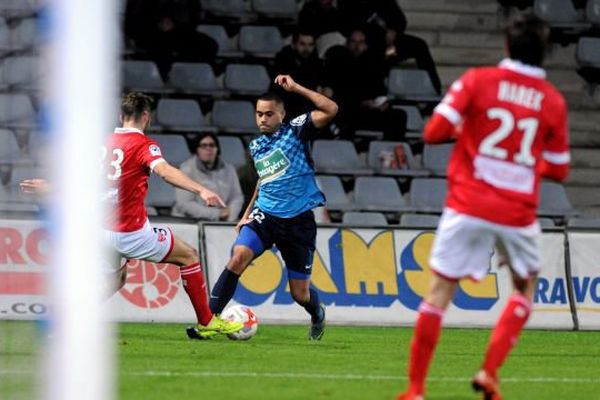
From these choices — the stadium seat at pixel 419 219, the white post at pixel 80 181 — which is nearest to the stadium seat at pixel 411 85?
the stadium seat at pixel 419 219

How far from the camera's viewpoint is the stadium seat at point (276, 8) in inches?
759

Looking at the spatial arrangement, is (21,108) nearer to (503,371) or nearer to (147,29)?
(503,371)

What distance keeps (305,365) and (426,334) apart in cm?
256

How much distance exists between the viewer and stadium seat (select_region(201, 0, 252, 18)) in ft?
62.9

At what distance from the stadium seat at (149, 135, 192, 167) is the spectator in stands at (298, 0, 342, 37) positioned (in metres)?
2.33

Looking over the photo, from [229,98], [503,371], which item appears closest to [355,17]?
[229,98]

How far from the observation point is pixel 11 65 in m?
6.86

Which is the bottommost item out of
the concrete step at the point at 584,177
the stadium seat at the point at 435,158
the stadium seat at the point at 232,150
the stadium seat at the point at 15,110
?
the concrete step at the point at 584,177

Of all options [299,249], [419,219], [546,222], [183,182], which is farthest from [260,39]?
[183,182]

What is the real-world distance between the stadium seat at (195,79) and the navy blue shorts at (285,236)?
6313mm

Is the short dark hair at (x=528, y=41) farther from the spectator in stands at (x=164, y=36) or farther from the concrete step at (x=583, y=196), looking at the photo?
the concrete step at (x=583, y=196)

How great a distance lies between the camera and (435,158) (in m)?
18.3

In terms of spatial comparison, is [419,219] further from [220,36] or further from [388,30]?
[220,36]

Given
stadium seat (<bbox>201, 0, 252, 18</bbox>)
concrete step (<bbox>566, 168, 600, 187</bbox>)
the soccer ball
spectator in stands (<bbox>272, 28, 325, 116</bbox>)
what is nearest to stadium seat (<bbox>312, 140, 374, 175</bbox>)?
spectator in stands (<bbox>272, 28, 325, 116</bbox>)
